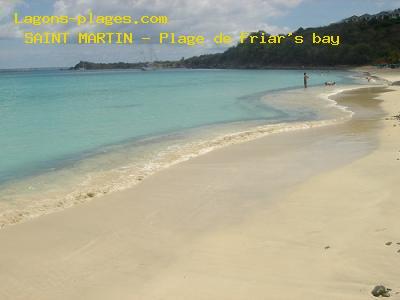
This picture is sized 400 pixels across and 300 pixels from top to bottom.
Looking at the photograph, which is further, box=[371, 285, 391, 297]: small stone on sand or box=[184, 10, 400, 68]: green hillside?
box=[184, 10, 400, 68]: green hillside

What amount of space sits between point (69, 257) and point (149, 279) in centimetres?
161

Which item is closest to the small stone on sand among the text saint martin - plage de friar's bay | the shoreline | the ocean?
the text saint martin - plage de friar's bay

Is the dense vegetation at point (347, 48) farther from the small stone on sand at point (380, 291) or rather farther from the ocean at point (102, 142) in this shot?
the small stone on sand at point (380, 291)

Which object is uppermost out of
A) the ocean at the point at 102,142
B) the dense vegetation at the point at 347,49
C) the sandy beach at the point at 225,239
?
the dense vegetation at the point at 347,49

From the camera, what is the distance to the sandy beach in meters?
5.79

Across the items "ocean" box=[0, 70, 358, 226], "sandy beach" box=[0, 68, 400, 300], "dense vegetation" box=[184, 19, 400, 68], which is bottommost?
"sandy beach" box=[0, 68, 400, 300]

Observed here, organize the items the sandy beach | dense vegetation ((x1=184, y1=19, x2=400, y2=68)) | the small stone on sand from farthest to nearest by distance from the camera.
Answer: dense vegetation ((x1=184, y1=19, x2=400, y2=68))
the sandy beach
the small stone on sand

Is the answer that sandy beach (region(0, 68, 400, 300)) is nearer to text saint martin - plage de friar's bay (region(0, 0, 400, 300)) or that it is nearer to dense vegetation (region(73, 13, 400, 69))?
text saint martin - plage de friar's bay (region(0, 0, 400, 300))

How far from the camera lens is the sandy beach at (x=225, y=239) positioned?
19.0 ft

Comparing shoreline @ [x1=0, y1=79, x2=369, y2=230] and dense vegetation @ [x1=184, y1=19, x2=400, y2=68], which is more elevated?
dense vegetation @ [x1=184, y1=19, x2=400, y2=68]

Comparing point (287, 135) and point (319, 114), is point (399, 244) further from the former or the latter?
point (319, 114)

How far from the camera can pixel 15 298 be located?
586cm

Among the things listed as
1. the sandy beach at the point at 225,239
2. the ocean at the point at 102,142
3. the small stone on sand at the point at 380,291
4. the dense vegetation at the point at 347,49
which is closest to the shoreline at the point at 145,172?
the ocean at the point at 102,142

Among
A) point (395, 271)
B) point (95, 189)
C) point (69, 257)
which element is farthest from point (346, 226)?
point (95, 189)
